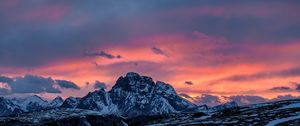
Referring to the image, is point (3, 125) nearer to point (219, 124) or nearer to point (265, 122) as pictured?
point (219, 124)

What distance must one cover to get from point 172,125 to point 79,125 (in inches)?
3465

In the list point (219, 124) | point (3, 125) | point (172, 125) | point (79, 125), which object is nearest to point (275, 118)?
point (219, 124)

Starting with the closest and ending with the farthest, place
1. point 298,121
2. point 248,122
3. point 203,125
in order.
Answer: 1. point 298,121
2. point 248,122
3. point 203,125

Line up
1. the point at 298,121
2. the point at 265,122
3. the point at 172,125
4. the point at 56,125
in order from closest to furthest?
Result: 1. the point at 298,121
2. the point at 265,122
3. the point at 172,125
4. the point at 56,125

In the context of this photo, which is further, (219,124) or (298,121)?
(219,124)

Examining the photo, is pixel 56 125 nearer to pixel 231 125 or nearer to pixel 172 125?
pixel 172 125

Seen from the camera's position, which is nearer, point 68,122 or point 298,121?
point 298,121

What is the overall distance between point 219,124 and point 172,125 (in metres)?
20.5

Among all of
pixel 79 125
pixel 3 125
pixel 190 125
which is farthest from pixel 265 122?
pixel 3 125

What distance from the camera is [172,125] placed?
388ft

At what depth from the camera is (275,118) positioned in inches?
3772

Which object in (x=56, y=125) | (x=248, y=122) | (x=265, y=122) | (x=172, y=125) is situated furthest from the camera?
(x=56, y=125)

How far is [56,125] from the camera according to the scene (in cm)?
19662

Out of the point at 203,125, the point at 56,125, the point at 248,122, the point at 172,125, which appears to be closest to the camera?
the point at 248,122
